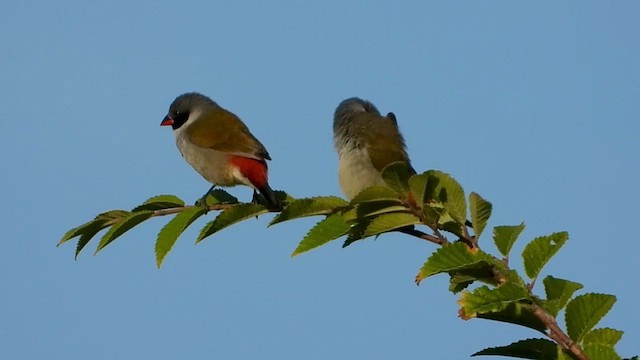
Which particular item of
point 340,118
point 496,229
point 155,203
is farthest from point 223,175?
point 496,229

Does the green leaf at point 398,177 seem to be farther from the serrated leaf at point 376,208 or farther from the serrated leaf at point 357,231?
the serrated leaf at point 357,231

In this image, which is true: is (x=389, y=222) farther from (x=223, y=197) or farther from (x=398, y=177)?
(x=223, y=197)

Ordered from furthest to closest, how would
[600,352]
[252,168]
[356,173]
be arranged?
[252,168] → [356,173] → [600,352]

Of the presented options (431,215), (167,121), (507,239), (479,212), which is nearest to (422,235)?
(431,215)

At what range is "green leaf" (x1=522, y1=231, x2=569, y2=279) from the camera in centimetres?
250

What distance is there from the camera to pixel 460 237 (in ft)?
9.18

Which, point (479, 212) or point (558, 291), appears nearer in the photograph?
point (558, 291)

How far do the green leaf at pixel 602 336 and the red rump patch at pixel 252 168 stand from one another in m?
4.44

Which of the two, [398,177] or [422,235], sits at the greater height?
[398,177]

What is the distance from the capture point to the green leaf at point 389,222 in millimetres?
2863

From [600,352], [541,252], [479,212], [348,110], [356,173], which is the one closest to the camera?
[600,352]

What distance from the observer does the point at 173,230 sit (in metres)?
3.51

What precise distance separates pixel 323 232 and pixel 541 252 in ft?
2.48

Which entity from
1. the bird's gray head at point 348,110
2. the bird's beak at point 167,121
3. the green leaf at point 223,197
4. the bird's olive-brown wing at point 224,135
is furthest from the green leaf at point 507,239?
the bird's beak at point 167,121
